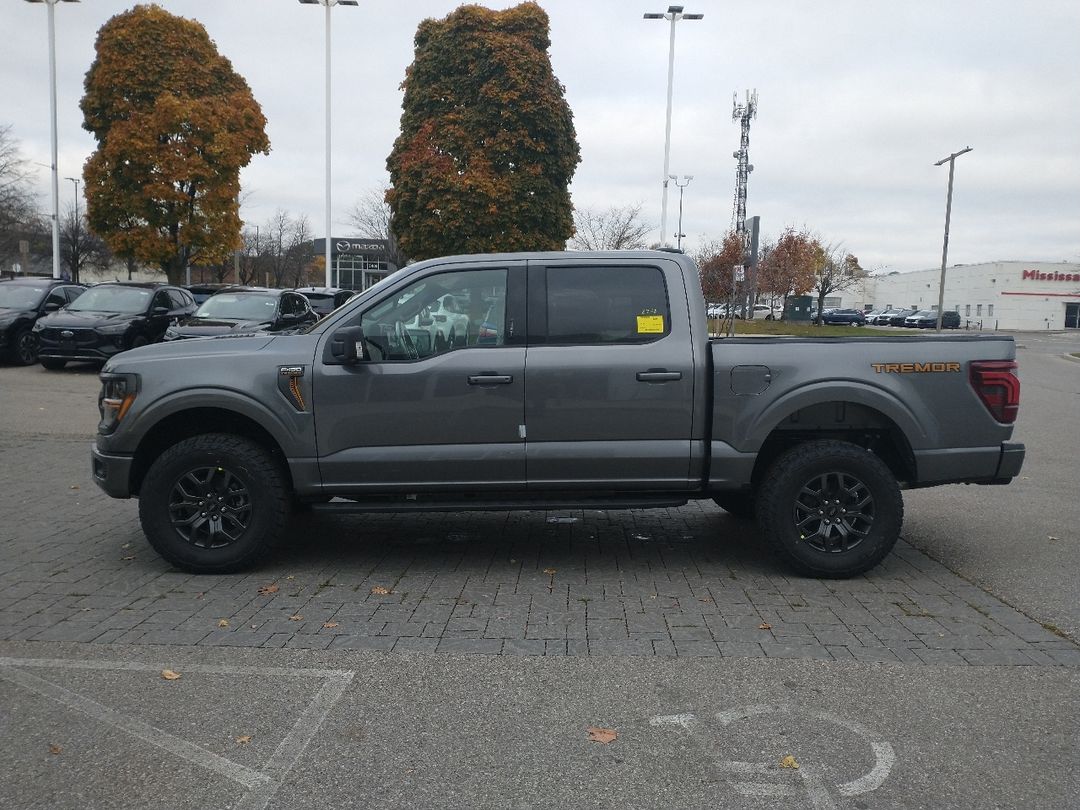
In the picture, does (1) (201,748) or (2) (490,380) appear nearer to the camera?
(1) (201,748)

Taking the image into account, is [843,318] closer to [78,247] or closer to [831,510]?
[78,247]

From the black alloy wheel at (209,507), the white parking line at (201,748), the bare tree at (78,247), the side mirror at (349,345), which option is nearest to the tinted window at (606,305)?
the side mirror at (349,345)

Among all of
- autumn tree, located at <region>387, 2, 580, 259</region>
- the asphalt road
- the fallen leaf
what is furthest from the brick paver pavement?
autumn tree, located at <region>387, 2, 580, 259</region>

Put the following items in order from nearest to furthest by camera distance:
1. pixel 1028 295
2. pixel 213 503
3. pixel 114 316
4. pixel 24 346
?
pixel 213 503 < pixel 114 316 < pixel 24 346 < pixel 1028 295

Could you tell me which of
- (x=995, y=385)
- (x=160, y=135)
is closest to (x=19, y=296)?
(x=160, y=135)

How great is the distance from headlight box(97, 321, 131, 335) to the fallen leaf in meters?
16.0

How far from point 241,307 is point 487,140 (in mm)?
17183

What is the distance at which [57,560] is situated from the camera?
6.05 metres

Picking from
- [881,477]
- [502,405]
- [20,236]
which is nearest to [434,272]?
[502,405]

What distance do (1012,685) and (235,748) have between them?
3370mm

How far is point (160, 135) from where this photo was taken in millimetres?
27812

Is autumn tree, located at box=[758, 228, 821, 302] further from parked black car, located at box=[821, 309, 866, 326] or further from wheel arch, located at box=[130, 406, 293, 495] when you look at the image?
wheel arch, located at box=[130, 406, 293, 495]

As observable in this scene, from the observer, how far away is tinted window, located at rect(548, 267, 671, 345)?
5.74m

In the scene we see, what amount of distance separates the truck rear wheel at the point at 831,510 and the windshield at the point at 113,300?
1552cm
